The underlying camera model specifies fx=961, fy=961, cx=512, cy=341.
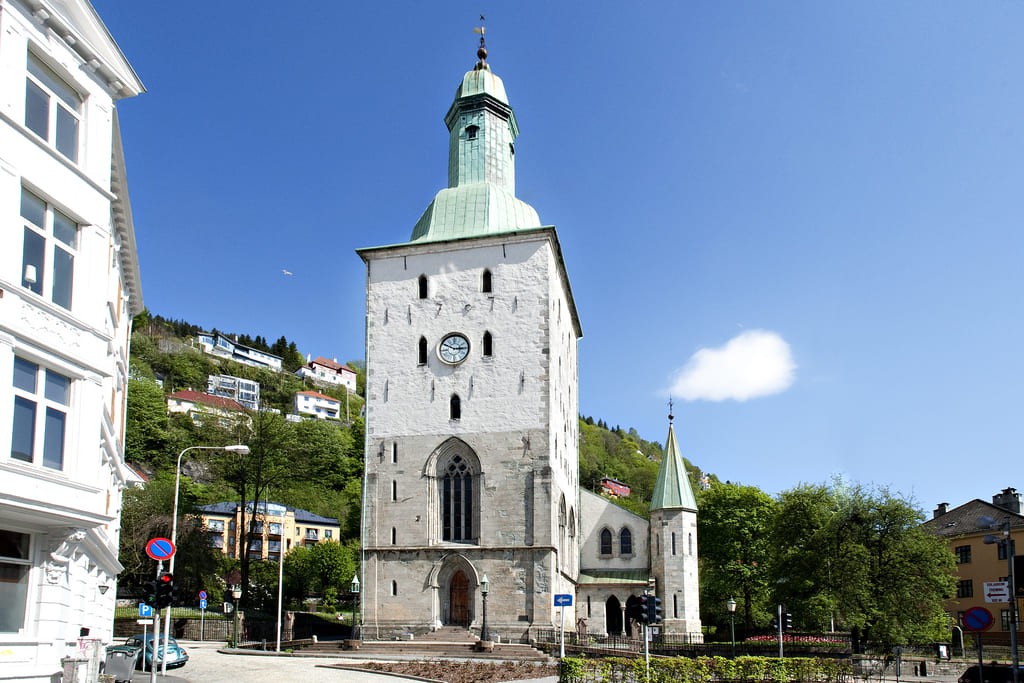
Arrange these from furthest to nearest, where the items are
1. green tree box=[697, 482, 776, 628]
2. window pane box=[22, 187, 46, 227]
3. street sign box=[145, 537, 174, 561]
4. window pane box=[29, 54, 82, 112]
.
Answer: green tree box=[697, 482, 776, 628] → street sign box=[145, 537, 174, 561] → window pane box=[29, 54, 82, 112] → window pane box=[22, 187, 46, 227]

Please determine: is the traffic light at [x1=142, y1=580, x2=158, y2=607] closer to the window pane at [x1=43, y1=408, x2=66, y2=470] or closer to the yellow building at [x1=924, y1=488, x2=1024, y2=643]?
the window pane at [x1=43, y1=408, x2=66, y2=470]

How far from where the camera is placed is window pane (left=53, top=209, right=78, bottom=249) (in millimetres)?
15703

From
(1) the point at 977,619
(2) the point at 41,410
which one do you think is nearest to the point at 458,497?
(1) the point at 977,619

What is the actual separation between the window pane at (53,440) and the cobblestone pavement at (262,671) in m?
12.4

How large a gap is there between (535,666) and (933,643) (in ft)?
87.8

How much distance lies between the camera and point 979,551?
64750mm

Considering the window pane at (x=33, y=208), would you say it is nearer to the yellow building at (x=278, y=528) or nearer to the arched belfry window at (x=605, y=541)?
the arched belfry window at (x=605, y=541)

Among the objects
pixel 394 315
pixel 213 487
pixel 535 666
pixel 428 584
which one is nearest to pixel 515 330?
pixel 394 315

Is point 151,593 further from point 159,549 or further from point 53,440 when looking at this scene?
point 53,440

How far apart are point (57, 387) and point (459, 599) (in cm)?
3158

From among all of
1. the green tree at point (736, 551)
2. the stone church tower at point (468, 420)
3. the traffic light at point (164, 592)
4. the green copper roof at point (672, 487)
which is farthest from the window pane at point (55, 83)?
the green tree at point (736, 551)

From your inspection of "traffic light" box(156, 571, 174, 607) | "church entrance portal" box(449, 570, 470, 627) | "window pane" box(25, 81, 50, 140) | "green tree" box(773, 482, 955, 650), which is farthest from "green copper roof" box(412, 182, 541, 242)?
"window pane" box(25, 81, 50, 140)

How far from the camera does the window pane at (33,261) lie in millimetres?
14656

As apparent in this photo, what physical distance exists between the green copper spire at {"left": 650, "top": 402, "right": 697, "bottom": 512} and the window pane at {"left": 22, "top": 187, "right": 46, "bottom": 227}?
135 feet
